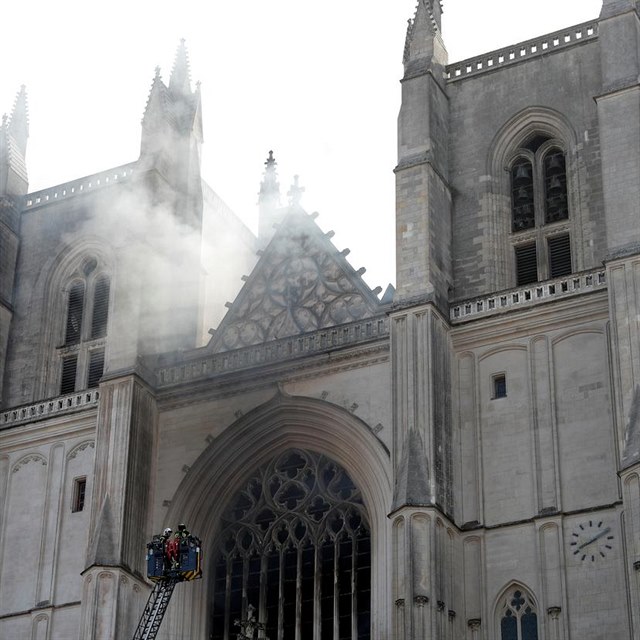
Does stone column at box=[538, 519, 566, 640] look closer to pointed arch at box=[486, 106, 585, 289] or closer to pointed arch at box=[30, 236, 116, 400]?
pointed arch at box=[486, 106, 585, 289]

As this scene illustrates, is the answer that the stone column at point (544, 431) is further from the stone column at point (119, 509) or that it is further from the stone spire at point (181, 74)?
the stone spire at point (181, 74)

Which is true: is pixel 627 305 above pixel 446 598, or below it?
above

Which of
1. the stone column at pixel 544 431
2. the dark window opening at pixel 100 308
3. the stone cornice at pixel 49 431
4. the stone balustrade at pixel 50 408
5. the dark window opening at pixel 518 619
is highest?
the dark window opening at pixel 100 308

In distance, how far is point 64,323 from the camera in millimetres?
38312

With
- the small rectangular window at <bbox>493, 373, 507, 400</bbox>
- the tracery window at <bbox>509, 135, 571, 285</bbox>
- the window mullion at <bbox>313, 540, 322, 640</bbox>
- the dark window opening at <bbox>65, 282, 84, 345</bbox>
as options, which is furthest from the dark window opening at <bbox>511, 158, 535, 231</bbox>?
the dark window opening at <bbox>65, 282, 84, 345</bbox>

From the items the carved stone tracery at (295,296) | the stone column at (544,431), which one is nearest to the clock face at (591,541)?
the stone column at (544,431)

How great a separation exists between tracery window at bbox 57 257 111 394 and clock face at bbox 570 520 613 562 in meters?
11.8

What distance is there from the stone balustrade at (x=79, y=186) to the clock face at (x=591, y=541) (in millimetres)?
14079

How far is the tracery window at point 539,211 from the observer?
33719mm

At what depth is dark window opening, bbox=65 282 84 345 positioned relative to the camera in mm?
38000

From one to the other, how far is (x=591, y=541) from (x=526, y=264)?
649 cm

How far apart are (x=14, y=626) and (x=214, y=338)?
697 cm

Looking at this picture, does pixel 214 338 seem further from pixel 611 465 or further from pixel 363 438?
pixel 611 465

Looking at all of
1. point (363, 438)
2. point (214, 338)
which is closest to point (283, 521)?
point (363, 438)
